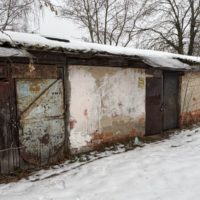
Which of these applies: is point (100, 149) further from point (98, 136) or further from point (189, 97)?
point (189, 97)

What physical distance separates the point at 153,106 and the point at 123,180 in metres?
2.95

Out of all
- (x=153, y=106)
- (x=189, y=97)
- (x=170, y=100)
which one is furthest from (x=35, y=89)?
(x=189, y=97)

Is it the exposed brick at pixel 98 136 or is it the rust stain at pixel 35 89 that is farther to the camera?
the exposed brick at pixel 98 136

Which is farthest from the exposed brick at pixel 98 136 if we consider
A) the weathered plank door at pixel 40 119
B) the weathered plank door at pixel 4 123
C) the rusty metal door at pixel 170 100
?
the rusty metal door at pixel 170 100

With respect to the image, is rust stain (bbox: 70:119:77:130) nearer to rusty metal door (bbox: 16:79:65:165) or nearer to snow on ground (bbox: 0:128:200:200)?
rusty metal door (bbox: 16:79:65:165)

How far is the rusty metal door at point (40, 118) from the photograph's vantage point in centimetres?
313

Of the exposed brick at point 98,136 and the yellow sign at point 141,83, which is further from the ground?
the yellow sign at point 141,83

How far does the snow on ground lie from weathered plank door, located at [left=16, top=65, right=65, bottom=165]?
1.32 feet

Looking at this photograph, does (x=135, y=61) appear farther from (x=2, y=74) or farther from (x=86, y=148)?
(x=2, y=74)

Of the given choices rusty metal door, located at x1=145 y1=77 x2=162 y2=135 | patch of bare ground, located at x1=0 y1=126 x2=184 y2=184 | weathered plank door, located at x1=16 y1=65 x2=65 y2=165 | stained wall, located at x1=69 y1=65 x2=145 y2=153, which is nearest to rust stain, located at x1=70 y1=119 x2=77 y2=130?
stained wall, located at x1=69 y1=65 x2=145 y2=153

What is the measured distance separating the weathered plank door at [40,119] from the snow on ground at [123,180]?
404 millimetres

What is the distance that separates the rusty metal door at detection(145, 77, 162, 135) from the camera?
16.1 ft

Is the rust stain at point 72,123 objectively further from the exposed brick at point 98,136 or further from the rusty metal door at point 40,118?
the exposed brick at point 98,136

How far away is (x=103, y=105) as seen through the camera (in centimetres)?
415
